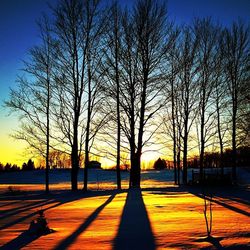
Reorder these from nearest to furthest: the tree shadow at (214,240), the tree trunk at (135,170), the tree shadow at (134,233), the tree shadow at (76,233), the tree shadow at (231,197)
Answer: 1. the tree shadow at (214,240)
2. the tree shadow at (134,233)
3. the tree shadow at (76,233)
4. the tree shadow at (231,197)
5. the tree trunk at (135,170)

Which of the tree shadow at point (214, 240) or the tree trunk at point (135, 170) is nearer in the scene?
the tree shadow at point (214, 240)

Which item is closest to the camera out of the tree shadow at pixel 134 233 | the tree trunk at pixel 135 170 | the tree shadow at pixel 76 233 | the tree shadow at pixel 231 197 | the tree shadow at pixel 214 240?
the tree shadow at pixel 214 240

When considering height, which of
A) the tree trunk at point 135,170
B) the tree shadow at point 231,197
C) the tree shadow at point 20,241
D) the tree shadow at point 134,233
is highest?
the tree trunk at point 135,170

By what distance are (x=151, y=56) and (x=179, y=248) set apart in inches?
720

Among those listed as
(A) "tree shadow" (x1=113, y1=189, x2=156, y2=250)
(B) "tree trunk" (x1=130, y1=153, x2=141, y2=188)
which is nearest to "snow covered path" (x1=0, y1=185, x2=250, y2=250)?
(A) "tree shadow" (x1=113, y1=189, x2=156, y2=250)

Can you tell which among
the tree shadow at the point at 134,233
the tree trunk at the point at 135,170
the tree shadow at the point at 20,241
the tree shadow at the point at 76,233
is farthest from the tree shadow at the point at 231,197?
the tree trunk at the point at 135,170

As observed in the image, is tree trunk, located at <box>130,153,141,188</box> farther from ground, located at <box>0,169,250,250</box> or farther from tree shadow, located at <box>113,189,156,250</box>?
tree shadow, located at <box>113,189,156,250</box>

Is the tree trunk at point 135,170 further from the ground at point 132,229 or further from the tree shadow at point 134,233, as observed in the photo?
the tree shadow at point 134,233

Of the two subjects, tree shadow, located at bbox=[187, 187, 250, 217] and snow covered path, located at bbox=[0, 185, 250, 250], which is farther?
tree shadow, located at bbox=[187, 187, 250, 217]

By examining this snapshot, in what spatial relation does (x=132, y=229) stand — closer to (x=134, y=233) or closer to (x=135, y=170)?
(x=134, y=233)

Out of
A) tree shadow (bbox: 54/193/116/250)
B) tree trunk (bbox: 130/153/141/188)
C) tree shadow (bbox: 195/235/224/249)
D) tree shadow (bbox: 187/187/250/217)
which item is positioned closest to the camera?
tree shadow (bbox: 195/235/224/249)

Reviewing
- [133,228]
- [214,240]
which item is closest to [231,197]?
[133,228]

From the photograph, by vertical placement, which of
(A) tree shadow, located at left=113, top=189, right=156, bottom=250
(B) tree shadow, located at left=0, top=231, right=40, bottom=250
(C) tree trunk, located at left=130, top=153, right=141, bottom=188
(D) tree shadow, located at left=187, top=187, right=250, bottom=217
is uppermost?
(C) tree trunk, located at left=130, top=153, right=141, bottom=188

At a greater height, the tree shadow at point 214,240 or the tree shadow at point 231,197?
the tree shadow at point 231,197
